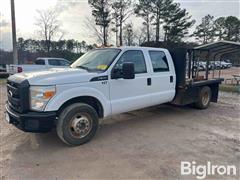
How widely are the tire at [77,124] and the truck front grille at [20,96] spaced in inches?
25.8

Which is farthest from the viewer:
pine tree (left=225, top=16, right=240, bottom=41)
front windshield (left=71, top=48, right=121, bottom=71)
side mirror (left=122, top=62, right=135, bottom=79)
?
pine tree (left=225, top=16, right=240, bottom=41)

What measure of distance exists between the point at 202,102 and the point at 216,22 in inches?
2325

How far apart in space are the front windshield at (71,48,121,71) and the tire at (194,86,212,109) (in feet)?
11.7

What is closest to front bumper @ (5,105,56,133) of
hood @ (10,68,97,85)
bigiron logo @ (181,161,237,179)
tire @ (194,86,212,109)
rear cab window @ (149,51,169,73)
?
hood @ (10,68,97,85)

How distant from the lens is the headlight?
3.57 m

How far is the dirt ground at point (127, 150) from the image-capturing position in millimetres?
3184

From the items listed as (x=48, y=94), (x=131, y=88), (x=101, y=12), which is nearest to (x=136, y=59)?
(x=131, y=88)

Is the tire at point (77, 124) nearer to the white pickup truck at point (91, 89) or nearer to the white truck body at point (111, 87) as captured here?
the white pickup truck at point (91, 89)

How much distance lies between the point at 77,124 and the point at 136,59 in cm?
205

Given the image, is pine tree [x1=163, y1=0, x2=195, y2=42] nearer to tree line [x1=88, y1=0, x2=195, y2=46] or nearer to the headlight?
tree line [x1=88, y1=0, x2=195, y2=46]

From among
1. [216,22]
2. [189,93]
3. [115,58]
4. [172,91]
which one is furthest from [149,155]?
[216,22]

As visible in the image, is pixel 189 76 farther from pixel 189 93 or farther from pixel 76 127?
pixel 76 127

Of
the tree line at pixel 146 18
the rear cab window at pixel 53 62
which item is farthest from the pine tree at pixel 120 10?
the rear cab window at pixel 53 62

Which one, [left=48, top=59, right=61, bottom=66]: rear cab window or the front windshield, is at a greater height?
[left=48, top=59, right=61, bottom=66]: rear cab window
